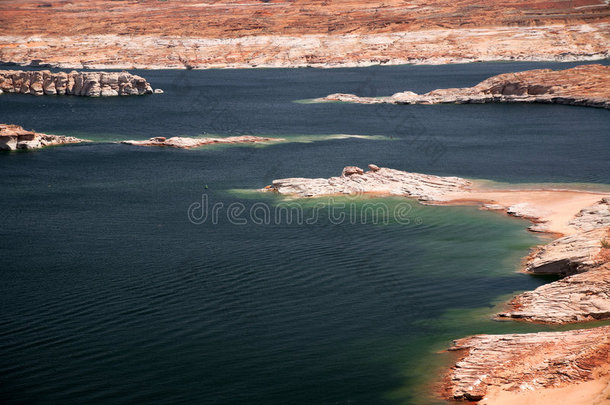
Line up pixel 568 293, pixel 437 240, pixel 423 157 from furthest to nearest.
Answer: pixel 423 157
pixel 437 240
pixel 568 293

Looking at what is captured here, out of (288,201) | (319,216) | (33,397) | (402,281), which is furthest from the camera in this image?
(288,201)

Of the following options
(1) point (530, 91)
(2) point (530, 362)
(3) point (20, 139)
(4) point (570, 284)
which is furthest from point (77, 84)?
(2) point (530, 362)

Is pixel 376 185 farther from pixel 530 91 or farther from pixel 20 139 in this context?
pixel 530 91

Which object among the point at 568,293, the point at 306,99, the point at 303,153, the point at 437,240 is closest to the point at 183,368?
the point at 568,293

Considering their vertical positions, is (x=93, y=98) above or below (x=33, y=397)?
above

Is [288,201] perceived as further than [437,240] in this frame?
Yes

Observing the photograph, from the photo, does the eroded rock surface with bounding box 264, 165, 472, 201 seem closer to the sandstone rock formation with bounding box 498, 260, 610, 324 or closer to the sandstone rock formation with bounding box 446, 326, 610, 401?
the sandstone rock formation with bounding box 498, 260, 610, 324

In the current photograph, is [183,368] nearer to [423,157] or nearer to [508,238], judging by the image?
[508,238]
